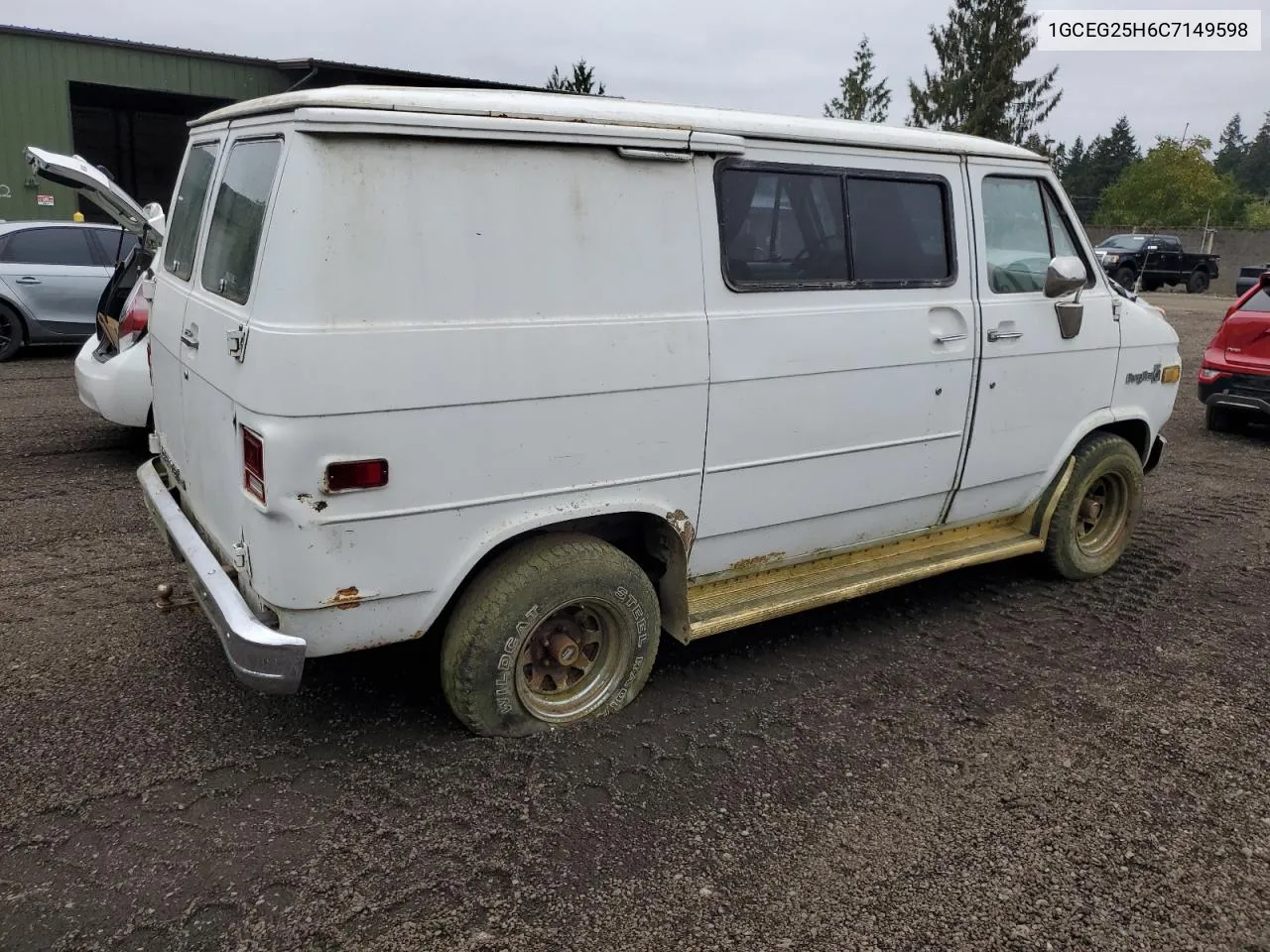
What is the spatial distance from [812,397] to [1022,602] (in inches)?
74.6

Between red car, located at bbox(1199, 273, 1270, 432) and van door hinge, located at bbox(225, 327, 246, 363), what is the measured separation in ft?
27.7

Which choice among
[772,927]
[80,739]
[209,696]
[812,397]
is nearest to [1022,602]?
[812,397]

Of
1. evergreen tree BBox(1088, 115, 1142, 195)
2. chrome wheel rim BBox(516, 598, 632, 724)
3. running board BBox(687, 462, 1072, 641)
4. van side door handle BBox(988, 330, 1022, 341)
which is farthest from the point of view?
evergreen tree BBox(1088, 115, 1142, 195)

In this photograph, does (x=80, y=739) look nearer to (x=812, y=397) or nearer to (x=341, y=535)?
(x=341, y=535)

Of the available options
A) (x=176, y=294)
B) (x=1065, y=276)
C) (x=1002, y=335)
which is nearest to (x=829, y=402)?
(x=1002, y=335)

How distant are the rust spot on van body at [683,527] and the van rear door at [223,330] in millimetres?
1373

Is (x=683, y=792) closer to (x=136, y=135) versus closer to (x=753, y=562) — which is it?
(x=753, y=562)

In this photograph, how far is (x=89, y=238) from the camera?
10352 mm

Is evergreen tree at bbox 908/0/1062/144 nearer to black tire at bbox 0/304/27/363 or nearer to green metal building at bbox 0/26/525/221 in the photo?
green metal building at bbox 0/26/525/221

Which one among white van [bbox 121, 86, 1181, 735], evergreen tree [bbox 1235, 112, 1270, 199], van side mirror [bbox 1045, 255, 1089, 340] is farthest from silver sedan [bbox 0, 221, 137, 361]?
evergreen tree [bbox 1235, 112, 1270, 199]

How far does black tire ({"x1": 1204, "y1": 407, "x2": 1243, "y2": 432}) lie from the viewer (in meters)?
9.08

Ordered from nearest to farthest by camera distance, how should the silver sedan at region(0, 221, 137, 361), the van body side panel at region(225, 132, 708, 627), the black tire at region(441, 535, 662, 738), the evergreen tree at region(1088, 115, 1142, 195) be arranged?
1. the van body side panel at region(225, 132, 708, 627)
2. the black tire at region(441, 535, 662, 738)
3. the silver sedan at region(0, 221, 137, 361)
4. the evergreen tree at region(1088, 115, 1142, 195)

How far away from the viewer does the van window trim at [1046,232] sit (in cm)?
418

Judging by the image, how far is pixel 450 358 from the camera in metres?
2.91
